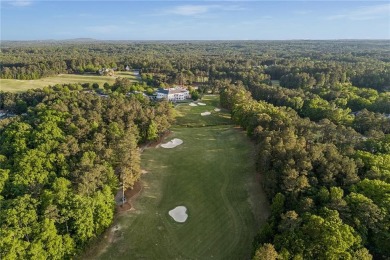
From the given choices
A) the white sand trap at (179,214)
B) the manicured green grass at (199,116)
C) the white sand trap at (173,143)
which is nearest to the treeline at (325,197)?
the white sand trap at (179,214)

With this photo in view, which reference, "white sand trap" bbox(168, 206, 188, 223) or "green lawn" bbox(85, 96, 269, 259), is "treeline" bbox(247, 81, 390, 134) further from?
"white sand trap" bbox(168, 206, 188, 223)

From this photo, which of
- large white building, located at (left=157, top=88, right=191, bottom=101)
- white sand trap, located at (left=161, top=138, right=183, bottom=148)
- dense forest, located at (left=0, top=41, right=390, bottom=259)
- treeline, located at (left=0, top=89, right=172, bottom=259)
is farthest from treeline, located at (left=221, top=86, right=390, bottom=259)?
large white building, located at (left=157, top=88, right=191, bottom=101)

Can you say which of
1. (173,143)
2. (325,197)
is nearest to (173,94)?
(173,143)

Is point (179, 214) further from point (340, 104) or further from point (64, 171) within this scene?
→ point (340, 104)

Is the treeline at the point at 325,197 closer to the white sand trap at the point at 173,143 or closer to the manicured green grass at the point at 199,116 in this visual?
the white sand trap at the point at 173,143

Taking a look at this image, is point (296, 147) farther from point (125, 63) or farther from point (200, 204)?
point (125, 63)

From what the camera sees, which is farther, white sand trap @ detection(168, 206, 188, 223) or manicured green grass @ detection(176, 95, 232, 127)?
manicured green grass @ detection(176, 95, 232, 127)
